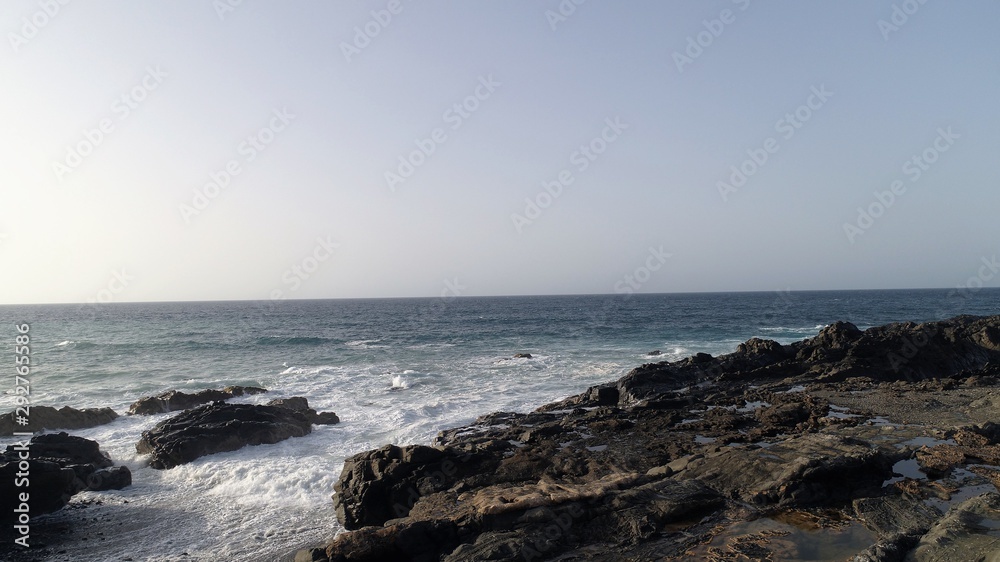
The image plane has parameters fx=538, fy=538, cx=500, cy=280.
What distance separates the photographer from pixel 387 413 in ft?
70.9

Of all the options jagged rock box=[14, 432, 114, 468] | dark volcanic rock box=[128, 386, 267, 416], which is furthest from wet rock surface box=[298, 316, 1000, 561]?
dark volcanic rock box=[128, 386, 267, 416]

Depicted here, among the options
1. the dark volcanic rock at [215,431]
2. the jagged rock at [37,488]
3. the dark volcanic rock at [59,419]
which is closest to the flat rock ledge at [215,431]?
the dark volcanic rock at [215,431]

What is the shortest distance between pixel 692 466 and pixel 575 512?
342 cm

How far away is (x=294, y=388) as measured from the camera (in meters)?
28.7

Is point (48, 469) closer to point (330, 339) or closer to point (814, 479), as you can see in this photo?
point (814, 479)

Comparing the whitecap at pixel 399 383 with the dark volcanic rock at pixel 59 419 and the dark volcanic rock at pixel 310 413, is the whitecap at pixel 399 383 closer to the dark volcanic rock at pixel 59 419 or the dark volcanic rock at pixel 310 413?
the dark volcanic rock at pixel 310 413

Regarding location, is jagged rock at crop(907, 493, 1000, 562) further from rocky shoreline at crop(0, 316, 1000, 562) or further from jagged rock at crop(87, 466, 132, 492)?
jagged rock at crop(87, 466, 132, 492)

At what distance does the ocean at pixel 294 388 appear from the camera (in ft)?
38.1

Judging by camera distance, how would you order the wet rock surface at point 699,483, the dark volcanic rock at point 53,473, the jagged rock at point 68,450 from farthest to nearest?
the jagged rock at point 68,450 < the dark volcanic rock at point 53,473 < the wet rock surface at point 699,483

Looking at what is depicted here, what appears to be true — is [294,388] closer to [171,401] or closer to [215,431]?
[171,401]

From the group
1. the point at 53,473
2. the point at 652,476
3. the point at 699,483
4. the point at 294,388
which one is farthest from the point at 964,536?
the point at 294,388

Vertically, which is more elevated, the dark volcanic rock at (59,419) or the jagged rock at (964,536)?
the jagged rock at (964,536)

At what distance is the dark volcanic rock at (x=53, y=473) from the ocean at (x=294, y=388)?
1.46 ft

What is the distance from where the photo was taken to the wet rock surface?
811 centimetres
